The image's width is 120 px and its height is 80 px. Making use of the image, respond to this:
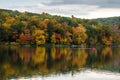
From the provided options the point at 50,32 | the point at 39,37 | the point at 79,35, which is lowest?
the point at 79,35

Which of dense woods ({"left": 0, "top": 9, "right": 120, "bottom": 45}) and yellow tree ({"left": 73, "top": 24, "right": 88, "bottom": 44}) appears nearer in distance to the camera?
dense woods ({"left": 0, "top": 9, "right": 120, "bottom": 45})

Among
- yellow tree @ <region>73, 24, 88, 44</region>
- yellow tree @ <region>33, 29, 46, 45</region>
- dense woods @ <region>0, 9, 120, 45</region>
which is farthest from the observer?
yellow tree @ <region>73, 24, 88, 44</region>

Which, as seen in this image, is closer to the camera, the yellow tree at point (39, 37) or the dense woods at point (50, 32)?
the dense woods at point (50, 32)

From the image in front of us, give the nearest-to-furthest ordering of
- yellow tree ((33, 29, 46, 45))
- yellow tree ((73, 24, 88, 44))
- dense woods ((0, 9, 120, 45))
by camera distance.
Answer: dense woods ((0, 9, 120, 45)), yellow tree ((33, 29, 46, 45)), yellow tree ((73, 24, 88, 44))

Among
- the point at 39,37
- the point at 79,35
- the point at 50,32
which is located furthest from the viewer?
the point at 79,35

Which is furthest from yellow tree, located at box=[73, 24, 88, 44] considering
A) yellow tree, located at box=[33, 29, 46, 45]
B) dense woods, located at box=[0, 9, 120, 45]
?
yellow tree, located at box=[33, 29, 46, 45]

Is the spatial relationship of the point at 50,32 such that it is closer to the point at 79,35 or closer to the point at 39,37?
the point at 39,37

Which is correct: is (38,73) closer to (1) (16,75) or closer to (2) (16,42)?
(1) (16,75)

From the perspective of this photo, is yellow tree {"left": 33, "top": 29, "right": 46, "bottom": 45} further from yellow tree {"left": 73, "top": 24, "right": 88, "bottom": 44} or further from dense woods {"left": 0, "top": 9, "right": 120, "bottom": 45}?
yellow tree {"left": 73, "top": 24, "right": 88, "bottom": 44}

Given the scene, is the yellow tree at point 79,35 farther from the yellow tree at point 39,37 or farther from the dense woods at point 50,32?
the yellow tree at point 39,37

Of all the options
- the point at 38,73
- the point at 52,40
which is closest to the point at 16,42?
the point at 52,40

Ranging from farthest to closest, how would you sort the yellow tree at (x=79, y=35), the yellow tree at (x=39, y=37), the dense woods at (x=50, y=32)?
the yellow tree at (x=79, y=35), the yellow tree at (x=39, y=37), the dense woods at (x=50, y=32)

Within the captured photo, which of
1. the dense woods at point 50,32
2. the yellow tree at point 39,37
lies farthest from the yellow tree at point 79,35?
the yellow tree at point 39,37

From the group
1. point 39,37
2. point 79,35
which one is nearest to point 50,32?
point 39,37
